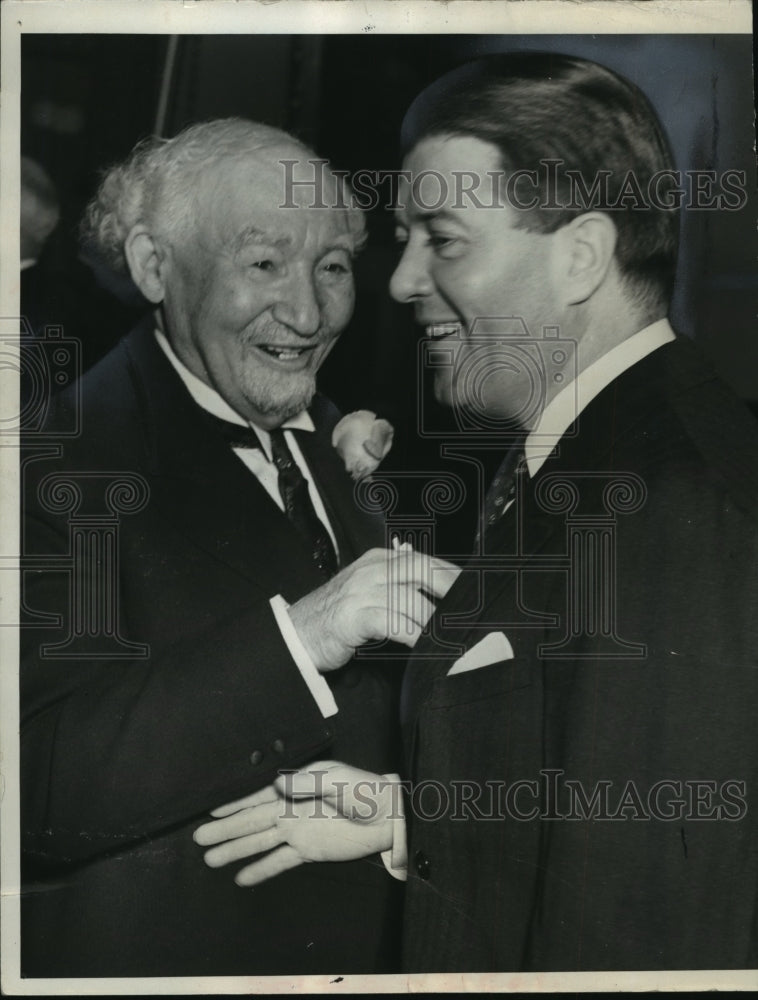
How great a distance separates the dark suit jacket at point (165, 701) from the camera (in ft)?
9.16

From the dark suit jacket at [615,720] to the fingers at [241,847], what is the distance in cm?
36

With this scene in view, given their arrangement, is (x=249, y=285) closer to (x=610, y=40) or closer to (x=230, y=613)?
(x=230, y=613)

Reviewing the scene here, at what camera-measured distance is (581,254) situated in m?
2.83

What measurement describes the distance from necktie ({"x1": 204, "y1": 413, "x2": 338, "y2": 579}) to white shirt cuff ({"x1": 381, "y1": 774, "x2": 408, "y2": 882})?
563 millimetres

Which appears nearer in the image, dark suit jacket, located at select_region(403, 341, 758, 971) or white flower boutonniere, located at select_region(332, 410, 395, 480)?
dark suit jacket, located at select_region(403, 341, 758, 971)

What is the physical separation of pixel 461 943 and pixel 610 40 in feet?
7.77

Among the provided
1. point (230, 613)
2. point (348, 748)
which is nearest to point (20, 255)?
point (230, 613)

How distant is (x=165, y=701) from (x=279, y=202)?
1287 millimetres

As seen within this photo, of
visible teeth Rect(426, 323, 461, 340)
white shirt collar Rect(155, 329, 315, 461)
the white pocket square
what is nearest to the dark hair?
visible teeth Rect(426, 323, 461, 340)

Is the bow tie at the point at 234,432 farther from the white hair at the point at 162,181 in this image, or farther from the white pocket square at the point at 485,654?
the white pocket square at the point at 485,654

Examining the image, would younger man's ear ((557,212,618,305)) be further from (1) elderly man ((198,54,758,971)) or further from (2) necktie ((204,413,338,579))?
(2) necktie ((204,413,338,579))

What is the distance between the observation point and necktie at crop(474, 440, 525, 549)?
9.42ft

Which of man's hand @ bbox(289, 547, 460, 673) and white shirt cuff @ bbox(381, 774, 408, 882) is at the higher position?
man's hand @ bbox(289, 547, 460, 673)

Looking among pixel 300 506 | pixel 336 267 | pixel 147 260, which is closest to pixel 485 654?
pixel 300 506
